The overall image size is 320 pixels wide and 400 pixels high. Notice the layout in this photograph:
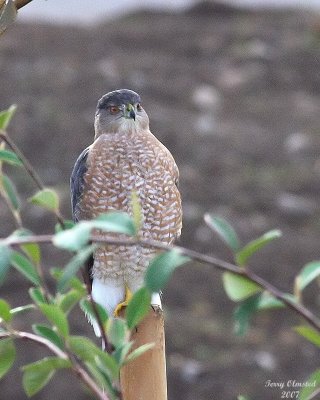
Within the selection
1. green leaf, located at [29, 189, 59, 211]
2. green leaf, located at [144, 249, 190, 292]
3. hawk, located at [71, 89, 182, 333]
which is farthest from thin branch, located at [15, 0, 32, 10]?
hawk, located at [71, 89, 182, 333]

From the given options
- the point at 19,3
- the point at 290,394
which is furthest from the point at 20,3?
the point at 290,394

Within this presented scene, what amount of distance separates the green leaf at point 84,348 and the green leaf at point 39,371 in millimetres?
26

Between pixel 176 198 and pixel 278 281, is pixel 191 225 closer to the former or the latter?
pixel 278 281

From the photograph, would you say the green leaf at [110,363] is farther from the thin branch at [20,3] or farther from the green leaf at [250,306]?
the thin branch at [20,3]

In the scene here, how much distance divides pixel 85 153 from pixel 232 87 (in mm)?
4633

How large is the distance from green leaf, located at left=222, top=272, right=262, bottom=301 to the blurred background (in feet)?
12.6

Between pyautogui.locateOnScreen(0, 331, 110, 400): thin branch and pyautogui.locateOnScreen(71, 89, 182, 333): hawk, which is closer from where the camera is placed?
pyautogui.locateOnScreen(0, 331, 110, 400): thin branch

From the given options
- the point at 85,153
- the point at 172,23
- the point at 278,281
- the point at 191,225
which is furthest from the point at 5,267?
the point at 172,23

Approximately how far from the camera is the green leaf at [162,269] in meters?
1.17

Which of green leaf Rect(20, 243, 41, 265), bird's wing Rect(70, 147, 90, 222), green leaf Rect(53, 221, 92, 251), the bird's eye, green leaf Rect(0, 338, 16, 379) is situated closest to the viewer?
green leaf Rect(53, 221, 92, 251)

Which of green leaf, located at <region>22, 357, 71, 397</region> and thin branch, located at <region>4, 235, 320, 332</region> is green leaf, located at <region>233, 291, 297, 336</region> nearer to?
thin branch, located at <region>4, 235, 320, 332</region>

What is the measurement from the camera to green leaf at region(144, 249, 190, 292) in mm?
1170

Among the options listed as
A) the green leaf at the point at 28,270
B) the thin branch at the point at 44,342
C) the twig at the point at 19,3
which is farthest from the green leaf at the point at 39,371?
the twig at the point at 19,3

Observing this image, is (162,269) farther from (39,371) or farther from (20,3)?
(20,3)
